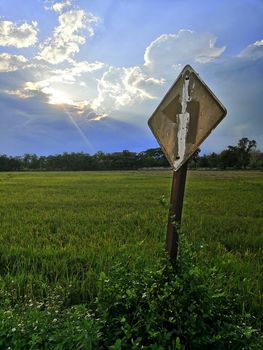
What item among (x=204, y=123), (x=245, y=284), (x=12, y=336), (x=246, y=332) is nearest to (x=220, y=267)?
(x=245, y=284)

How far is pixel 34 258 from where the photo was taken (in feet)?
18.3

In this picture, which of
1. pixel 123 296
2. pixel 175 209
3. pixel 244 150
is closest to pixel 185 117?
pixel 175 209

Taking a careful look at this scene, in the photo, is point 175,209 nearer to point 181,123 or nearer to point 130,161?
point 181,123

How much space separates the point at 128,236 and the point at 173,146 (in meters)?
4.66

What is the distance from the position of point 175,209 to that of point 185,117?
0.86 m

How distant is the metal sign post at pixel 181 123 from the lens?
3.04 meters

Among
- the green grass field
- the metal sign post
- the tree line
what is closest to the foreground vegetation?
the green grass field

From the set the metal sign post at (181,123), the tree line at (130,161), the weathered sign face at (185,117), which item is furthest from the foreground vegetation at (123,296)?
the tree line at (130,161)

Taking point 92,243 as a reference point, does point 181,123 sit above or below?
above

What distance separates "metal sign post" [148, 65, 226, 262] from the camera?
120 inches

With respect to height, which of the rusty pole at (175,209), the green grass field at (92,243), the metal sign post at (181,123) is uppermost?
the metal sign post at (181,123)

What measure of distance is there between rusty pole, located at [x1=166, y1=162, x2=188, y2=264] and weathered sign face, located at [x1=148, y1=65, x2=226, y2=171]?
101mm

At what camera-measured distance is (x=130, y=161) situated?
110562 millimetres

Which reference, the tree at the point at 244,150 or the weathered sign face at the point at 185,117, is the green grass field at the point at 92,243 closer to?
the weathered sign face at the point at 185,117
